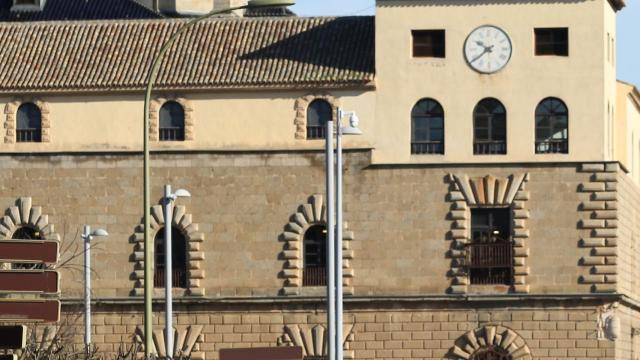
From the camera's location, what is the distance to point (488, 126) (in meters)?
75.0

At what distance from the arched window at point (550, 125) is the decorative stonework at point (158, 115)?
34.8 ft

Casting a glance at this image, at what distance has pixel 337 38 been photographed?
76.6 metres


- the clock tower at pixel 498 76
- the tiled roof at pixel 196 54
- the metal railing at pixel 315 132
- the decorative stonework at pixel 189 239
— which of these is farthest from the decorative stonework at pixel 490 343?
the tiled roof at pixel 196 54

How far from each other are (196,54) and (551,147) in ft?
37.3

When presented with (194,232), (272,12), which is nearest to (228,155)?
(194,232)

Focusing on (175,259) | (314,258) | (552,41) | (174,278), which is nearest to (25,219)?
(175,259)

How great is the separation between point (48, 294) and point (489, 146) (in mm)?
52967

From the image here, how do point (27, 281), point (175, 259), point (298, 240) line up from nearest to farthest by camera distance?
point (27, 281) < point (298, 240) < point (175, 259)

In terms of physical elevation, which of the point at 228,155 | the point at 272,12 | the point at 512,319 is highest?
the point at 272,12

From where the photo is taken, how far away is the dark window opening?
243 ft

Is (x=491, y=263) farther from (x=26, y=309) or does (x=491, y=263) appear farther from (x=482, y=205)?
(x=26, y=309)

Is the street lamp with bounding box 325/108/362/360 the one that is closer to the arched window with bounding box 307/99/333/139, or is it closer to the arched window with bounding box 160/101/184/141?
the arched window with bounding box 307/99/333/139

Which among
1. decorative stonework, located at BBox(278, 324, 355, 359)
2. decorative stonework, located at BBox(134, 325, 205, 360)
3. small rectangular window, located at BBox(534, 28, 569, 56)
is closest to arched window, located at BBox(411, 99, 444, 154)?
small rectangular window, located at BBox(534, 28, 569, 56)

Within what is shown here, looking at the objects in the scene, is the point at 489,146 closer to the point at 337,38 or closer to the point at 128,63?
the point at 337,38
